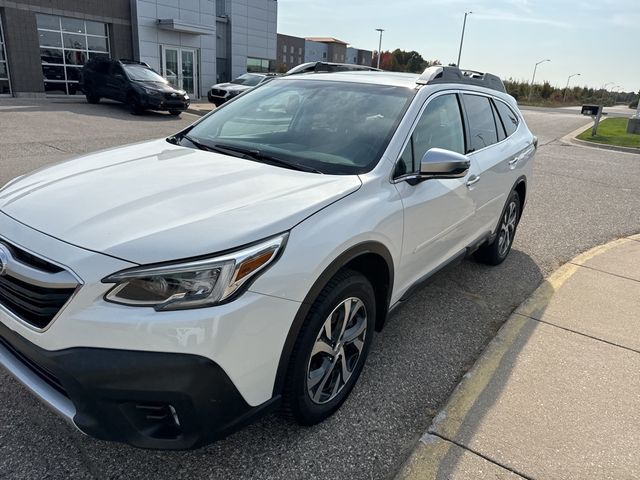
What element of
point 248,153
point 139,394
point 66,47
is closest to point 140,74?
point 66,47

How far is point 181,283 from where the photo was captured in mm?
1873

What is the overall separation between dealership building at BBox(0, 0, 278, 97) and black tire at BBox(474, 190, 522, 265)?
2144 cm

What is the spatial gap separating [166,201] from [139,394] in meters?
0.87

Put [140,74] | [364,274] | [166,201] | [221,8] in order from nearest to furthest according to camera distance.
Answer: [166,201], [364,274], [140,74], [221,8]

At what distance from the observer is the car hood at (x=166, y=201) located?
76.9 inches

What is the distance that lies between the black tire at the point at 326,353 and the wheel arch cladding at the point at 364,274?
2.4 inches

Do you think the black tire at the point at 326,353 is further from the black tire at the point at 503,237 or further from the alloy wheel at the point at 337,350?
the black tire at the point at 503,237

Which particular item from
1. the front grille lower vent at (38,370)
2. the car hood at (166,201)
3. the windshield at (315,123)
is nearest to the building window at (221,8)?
the windshield at (315,123)

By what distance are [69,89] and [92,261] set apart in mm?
23816

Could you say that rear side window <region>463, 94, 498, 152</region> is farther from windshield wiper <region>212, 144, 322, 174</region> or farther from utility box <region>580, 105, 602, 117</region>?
utility box <region>580, 105, 602, 117</region>

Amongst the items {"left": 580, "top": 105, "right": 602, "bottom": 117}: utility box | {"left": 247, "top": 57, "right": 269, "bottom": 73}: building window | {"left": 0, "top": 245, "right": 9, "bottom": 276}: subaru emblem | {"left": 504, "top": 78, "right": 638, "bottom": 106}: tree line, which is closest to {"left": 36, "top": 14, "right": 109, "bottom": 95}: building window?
{"left": 247, "top": 57, "right": 269, "bottom": 73}: building window

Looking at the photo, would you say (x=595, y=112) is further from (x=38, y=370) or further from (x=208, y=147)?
(x=38, y=370)

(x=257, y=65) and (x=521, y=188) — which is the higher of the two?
(x=257, y=65)

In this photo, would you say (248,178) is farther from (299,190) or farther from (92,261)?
(92,261)
